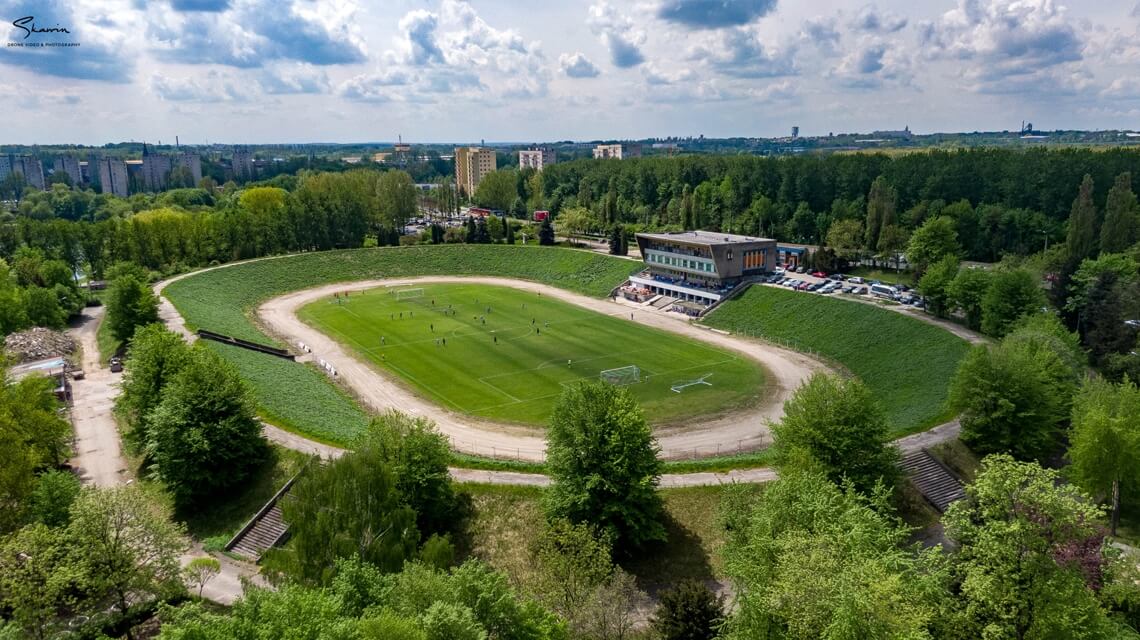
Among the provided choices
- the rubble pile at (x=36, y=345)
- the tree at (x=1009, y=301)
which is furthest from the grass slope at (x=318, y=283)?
the tree at (x=1009, y=301)

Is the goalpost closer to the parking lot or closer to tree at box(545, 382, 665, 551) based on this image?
tree at box(545, 382, 665, 551)

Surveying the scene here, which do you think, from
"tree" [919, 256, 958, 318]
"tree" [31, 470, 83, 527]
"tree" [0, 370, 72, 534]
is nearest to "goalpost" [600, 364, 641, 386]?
"tree" [919, 256, 958, 318]

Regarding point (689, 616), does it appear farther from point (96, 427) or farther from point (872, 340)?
point (872, 340)

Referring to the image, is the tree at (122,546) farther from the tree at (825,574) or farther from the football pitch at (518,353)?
the football pitch at (518,353)

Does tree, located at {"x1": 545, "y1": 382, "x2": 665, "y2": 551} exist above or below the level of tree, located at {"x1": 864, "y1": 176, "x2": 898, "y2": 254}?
→ below

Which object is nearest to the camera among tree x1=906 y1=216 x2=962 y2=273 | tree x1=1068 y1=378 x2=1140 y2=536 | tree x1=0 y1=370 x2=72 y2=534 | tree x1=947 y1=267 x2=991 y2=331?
tree x1=1068 y1=378 x2=1140 y2=536

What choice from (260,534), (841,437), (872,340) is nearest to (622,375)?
(872,340)

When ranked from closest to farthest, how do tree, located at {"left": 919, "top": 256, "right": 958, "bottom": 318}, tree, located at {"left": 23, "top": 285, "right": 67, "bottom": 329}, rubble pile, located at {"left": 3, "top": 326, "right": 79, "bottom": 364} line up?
rubble pile, located at {"left": 3, "top": 326, "right": 79, "bottom": 364}
tree, located at {"left": 919, "top": 256, "right": 958, "bottom": 318}
tree, located at {"left": 23, "top": 285, "right": 67, "bottom": 329}
